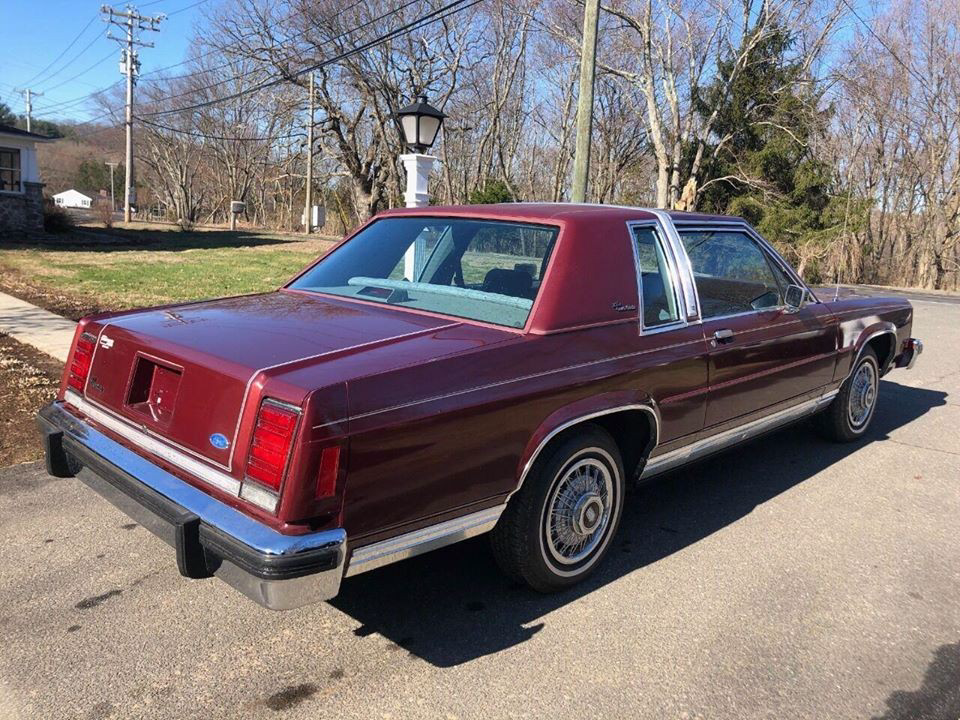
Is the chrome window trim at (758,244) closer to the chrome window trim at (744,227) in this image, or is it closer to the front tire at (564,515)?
the chrome window trim at (744,227)

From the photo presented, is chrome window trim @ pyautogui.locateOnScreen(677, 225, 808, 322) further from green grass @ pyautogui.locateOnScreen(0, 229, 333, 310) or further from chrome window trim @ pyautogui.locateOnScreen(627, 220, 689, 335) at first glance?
green grass @ pyautogui.locateOnScreen(0, 229, 333, 310)

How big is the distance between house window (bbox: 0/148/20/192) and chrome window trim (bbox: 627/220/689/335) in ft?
80.7

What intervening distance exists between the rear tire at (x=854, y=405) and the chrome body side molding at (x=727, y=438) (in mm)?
417

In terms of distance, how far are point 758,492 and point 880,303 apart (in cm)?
216

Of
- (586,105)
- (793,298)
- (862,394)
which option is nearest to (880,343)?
(862,394)

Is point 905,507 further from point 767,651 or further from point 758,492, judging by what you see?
point 767,651

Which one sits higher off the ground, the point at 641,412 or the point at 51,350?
the point at 641,412

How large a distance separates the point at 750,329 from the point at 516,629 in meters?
2.18

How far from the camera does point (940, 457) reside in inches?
223

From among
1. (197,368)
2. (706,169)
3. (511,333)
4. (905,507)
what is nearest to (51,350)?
(197,368)

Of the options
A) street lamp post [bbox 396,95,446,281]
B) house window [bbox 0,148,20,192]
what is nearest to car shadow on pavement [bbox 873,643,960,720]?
street lamp post [bbox 396,95,446,281]

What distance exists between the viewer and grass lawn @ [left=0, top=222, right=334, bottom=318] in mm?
11873

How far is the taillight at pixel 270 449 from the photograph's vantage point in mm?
2457

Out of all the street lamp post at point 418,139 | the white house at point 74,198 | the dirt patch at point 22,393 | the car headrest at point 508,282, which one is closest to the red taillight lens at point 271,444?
the car headrest at point 508,282
